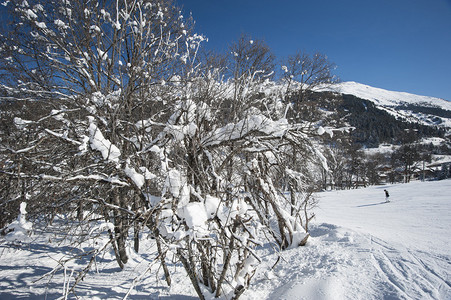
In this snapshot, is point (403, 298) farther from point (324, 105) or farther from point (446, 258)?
point (324, 105)

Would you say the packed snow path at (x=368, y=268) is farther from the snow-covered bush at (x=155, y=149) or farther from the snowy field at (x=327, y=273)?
the snow-covered bush at (x=155, y=149)

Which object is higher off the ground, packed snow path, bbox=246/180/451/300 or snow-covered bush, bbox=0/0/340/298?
snow-covered bush, bbox=0/0/340/298

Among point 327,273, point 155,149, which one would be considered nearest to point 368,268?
point 327,273

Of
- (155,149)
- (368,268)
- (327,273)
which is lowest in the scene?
(327,273)

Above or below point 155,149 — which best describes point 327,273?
below

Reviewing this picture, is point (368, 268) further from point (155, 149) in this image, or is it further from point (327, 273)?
point (155, 149)

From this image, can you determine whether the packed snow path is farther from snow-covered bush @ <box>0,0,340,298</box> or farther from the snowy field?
snow-covered bush @ <box>0,0,340,298</box>

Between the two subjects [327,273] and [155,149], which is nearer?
[155,149]

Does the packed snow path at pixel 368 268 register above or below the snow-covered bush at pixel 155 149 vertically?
below

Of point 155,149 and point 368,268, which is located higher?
point 155,149

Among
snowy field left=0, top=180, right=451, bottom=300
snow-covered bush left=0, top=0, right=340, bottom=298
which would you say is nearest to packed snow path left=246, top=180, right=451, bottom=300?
snowy field left=0, top=180, right=451, bottom=300

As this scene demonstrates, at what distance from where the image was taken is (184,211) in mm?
2895

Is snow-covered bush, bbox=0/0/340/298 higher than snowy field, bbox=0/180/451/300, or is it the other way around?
snow-covered bush, bbox=0/0/340/298

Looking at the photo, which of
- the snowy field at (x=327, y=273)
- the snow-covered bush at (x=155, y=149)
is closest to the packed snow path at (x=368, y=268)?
the snowy field at (x=327, y=273)
